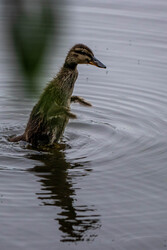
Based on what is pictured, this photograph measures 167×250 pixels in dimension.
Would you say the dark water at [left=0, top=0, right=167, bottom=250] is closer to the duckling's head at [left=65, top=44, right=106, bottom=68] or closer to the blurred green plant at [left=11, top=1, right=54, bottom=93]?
the blurred green plant at [left=11, top=1, right=54, bottom=93]

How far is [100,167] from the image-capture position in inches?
266

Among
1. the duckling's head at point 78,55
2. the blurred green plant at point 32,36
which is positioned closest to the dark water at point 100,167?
the blurred green plant at point 32,36

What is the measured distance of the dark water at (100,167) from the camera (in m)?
4.77

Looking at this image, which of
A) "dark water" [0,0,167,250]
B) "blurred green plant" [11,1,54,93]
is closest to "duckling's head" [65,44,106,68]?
"dark water" [0,0,167,250]

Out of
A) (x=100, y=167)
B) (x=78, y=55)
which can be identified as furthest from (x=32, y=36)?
(x=78, y=55)

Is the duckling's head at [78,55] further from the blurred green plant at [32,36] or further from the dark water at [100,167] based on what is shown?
the blurred green plant at [32,36]

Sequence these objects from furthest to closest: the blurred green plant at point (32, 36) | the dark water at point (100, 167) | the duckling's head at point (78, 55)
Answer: the duckling's head at point (78, 55) < the dark water at point (100, 167) < the blurred green plant at point (32, 36)

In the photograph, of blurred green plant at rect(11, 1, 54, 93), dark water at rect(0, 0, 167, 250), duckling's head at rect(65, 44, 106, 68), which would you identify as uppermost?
blurred green plant at rect(11, 1, 54, 93)

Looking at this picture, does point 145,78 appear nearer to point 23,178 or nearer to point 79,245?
point 23,178

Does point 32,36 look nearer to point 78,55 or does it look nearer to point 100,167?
point 100,167

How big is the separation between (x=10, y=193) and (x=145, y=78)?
6061 millimetres

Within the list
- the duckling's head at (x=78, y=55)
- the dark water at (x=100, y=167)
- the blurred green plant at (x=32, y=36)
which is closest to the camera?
the blurred green plant at (x=32, y=36)

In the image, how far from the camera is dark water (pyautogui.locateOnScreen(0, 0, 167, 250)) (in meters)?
4.77

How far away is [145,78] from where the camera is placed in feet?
36.2
